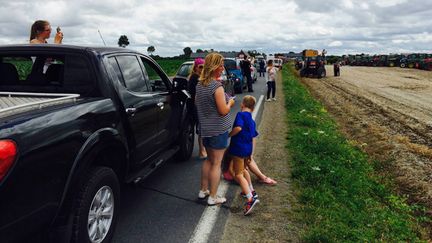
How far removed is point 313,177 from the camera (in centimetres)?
616

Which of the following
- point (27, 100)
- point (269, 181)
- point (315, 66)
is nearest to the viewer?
point (27, 100)

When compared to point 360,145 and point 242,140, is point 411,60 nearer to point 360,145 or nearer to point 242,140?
point 360,145

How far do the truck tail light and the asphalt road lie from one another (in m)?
1.79

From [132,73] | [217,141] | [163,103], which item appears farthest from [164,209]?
[132,73]

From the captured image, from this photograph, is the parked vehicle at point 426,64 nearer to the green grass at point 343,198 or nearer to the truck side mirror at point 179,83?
the green grass at point 343,198

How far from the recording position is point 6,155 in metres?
2.55

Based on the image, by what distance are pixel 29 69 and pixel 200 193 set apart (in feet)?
8.18

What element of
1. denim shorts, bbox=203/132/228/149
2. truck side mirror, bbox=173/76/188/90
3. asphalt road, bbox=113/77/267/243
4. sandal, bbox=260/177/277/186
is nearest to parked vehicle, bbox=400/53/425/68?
sandal, bbox=260/177/277/186

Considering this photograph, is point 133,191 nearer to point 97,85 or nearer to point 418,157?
point 97,85

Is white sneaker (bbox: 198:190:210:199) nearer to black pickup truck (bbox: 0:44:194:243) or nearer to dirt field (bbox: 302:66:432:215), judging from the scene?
black pickup truck (bbox: 0:44:194:243)

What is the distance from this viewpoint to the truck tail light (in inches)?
100.0

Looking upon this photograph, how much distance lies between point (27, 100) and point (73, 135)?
3.21ft

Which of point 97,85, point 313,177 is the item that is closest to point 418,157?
point 313,177

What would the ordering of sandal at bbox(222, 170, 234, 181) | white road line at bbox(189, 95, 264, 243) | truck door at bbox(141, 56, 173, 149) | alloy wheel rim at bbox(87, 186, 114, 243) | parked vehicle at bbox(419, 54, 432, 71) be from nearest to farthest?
1. alloy wheel rim at bbox(87, 186, 114, 243)
2. white road line at bbox(189, 95, 264, 243)
3. truck door at bbox(141, 56, 173, 149)
4. sandal at bbox(222, 170, 234, 181)
5. parked vehicle at bbox(419, 54, 432, 71)
